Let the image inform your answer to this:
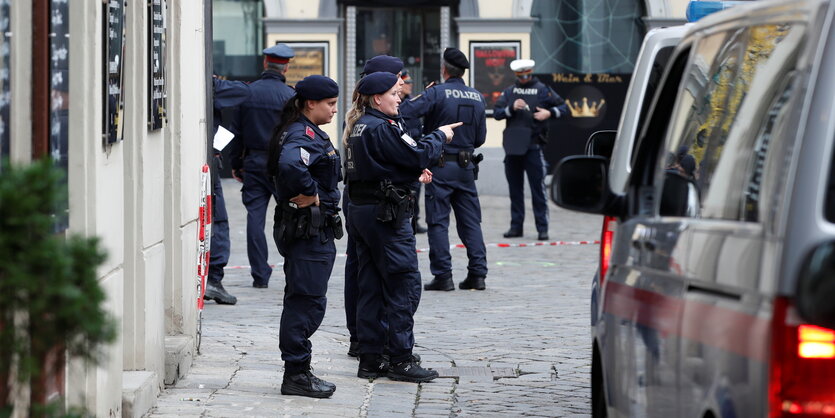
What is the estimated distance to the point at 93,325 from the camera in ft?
9.73

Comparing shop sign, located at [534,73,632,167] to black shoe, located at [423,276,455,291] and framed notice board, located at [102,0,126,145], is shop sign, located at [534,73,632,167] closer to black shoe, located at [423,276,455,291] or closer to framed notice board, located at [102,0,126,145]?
black shoe, located at [423,276,455,291]

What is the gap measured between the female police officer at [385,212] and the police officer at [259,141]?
3703 mm

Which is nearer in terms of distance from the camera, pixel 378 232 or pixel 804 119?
pixel 804 119

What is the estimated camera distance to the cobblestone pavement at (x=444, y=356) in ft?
24.8

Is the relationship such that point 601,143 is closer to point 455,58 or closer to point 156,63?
point 156,63

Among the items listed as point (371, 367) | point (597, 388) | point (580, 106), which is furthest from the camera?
point (580, 106)

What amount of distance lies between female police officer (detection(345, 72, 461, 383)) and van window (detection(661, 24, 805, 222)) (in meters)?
3.79

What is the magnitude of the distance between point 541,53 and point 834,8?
2077cm

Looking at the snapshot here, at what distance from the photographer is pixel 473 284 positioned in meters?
12.8

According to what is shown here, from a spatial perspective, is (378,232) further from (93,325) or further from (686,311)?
(93,325)

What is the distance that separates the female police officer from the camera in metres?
8.30

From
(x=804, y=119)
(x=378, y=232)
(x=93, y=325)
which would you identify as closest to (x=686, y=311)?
(x=804, y=119)

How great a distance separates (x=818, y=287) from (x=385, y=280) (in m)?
5.50

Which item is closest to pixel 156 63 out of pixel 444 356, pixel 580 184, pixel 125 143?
pixel 125 143
